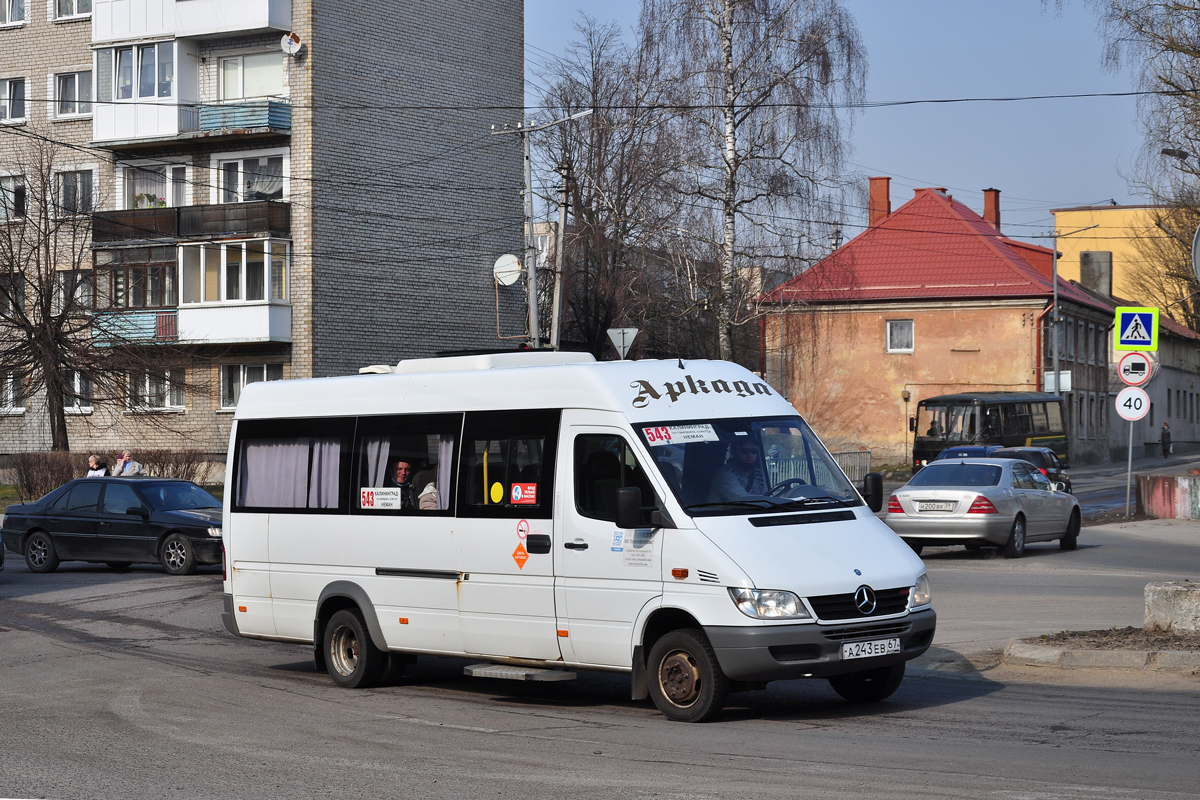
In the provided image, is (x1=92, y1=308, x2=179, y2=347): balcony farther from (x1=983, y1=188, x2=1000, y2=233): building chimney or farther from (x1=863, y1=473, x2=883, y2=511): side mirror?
(x1=983, y1=188, x2=1000, y2=233): building chimney

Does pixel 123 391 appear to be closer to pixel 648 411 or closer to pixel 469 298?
pixel 469 298

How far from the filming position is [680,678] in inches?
362

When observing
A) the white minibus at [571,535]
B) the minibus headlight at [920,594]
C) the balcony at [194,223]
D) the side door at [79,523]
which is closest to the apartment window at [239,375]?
the balcony at [194,223]

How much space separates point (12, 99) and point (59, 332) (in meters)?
13.5

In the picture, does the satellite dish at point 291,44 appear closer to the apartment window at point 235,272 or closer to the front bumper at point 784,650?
the apartment window at point 235,272

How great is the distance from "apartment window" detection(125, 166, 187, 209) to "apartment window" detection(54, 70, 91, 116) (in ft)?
9.67

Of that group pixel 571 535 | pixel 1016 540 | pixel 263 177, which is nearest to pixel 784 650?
pixel 571 535

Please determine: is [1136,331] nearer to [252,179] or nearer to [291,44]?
[291,44]

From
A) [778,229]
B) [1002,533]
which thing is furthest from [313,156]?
[1002,533]

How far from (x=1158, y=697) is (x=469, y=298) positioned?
39.2 metres

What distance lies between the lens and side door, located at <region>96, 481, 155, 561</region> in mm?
21297

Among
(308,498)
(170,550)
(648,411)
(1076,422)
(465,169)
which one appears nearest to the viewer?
(648,411)

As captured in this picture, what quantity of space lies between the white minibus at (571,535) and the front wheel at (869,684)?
0.6 inches

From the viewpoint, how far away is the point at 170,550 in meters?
21.2
